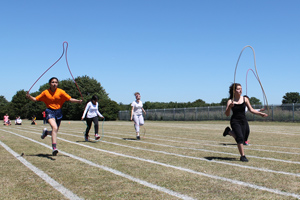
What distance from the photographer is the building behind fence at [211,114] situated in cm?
3316

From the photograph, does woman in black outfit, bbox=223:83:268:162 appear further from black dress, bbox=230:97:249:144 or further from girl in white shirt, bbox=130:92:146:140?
girl in white shirt, bbox=130:92:146:140

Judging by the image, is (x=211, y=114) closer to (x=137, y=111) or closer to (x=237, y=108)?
(x=137, y=111)

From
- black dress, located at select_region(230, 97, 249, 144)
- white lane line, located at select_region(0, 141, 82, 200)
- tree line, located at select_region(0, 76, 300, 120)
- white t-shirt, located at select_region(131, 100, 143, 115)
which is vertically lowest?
white lane line, located at select_region(0, 141, 82, 200)

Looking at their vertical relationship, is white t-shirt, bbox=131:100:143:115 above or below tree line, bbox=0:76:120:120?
below

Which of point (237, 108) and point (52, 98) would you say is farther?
point (52, 98)

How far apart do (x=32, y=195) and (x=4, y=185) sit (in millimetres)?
822

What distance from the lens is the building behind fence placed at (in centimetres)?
3316

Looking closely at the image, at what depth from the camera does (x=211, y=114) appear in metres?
42.4

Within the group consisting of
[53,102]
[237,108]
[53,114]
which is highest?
[53,102]

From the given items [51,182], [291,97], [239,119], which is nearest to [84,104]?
[291,97]

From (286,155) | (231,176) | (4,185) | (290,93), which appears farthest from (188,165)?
(290,93)

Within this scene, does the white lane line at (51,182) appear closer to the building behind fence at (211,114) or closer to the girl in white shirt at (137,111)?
the girl in white shirt at (137,111)

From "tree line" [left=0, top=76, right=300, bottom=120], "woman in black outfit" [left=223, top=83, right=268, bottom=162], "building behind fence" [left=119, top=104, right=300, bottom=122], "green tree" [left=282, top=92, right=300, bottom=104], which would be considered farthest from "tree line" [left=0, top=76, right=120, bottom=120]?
"green tree" [left=282, top=92, right=300, bottom=104]

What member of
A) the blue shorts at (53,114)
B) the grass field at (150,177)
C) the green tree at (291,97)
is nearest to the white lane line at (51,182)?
the grass field at (150,177)
